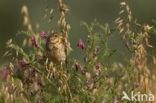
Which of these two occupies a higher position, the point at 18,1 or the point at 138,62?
the point at 18,1

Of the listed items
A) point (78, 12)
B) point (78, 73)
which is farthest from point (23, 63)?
point (78, 12)

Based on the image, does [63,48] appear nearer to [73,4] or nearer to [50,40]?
[50,40]

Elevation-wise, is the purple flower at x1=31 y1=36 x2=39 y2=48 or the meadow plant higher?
the purple flower at x1=31 y1=36 x2=39 y2=48

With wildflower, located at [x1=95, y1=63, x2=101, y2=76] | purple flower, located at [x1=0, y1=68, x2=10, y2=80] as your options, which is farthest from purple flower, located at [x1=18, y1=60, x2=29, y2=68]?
wildflower, located at [x1=95, y1=63, x2=101, y2=76]

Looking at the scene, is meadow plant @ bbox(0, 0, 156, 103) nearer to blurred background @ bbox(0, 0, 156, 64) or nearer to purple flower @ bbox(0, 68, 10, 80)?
purple flower @ bbox(0, 68, 10, 80)

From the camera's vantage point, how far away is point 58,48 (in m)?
3.33

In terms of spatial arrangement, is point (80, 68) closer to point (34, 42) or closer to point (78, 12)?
point (34, 42)

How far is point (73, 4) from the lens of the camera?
1259cm

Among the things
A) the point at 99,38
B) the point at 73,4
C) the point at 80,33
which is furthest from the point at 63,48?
the point at 73,4

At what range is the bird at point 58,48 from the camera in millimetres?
3320

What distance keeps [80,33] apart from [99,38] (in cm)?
729

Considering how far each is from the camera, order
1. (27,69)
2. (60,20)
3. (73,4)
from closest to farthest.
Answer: (60,20) → (27,69) → (73,4)

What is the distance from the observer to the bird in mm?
3320

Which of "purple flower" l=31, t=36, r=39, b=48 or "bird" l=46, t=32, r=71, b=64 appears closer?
"bird" l=46, t=32, r=71, b=64
